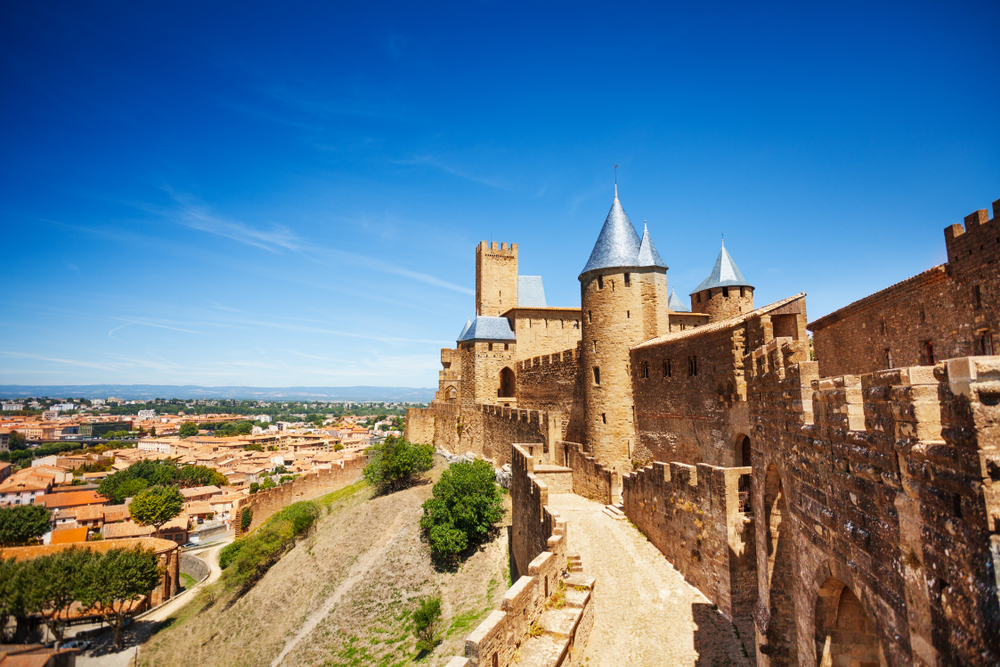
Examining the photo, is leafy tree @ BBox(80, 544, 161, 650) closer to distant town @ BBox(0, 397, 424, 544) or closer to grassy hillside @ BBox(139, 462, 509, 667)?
grassy hillside @ BBox(139, 462, 509, 667)

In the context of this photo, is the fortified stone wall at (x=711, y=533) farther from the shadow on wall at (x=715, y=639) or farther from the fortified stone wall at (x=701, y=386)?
the fortified stone wall at (x=701, y=386)

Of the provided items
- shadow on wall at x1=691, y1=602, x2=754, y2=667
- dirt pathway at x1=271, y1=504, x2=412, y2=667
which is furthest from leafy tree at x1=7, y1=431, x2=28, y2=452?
shadow on wall at x1=691, y1=602, x2=754, y2=667

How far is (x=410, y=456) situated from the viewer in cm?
3369

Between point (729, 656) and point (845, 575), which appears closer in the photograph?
point (845, 575)

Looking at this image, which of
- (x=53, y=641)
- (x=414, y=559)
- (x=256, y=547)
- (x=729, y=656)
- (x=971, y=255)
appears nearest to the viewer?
(x=729, y=656)

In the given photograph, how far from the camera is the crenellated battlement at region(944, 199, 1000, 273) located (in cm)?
1188

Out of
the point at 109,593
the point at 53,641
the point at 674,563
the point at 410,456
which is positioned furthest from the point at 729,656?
the point at 53,641

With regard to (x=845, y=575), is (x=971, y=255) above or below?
above

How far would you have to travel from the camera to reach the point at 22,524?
44.3m

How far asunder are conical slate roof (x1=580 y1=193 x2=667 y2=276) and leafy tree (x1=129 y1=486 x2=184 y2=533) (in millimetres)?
51576

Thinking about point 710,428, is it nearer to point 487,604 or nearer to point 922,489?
point 487,604

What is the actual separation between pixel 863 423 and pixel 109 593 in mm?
40236

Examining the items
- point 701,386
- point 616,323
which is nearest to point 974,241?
point 701,386

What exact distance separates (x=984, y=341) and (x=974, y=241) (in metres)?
2.49
